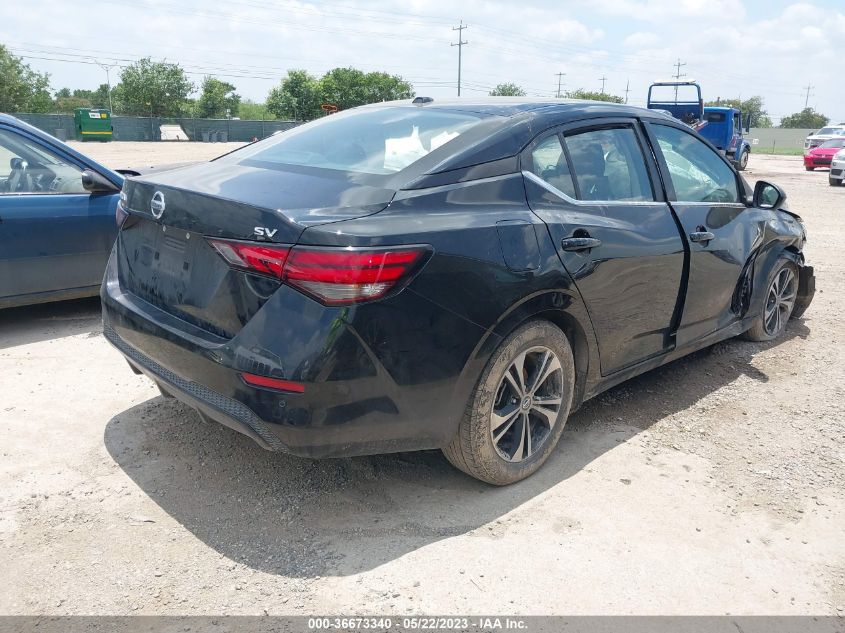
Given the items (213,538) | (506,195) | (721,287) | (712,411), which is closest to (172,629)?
(213,538)

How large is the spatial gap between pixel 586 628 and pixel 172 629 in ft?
4.45

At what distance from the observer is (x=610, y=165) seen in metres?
3.57

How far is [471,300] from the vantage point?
270 cm

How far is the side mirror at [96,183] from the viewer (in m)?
5.02

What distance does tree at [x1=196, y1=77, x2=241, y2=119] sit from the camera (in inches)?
3415

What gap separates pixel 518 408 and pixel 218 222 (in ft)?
4.87

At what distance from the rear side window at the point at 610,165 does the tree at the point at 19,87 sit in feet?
247

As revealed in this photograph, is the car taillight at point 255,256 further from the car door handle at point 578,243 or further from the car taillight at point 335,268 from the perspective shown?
the car door handle at point 578,243

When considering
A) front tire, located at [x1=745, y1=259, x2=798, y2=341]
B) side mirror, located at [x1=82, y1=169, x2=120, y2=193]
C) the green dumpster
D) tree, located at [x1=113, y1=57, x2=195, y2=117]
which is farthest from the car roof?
tree, located at [x1=113, y1=57, x2=195, y2=117]

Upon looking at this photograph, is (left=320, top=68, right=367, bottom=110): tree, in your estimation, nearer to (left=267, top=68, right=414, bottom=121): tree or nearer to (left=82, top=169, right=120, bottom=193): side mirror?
(left=267, top=68, right=414, bottom=121): tree

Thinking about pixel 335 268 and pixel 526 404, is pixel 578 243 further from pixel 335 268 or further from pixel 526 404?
pixel 335 268

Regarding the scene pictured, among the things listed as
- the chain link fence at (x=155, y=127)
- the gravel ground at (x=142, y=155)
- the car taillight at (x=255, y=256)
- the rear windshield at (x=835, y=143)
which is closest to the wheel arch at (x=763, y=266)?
the car taillight at (x=255, y=256)

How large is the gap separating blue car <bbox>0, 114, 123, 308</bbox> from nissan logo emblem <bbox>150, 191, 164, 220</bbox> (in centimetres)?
246

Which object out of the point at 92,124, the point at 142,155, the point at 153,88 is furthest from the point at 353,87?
the point at 142,155
